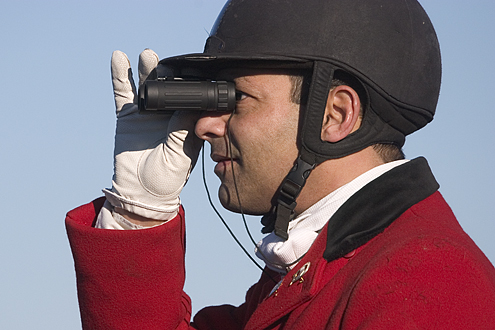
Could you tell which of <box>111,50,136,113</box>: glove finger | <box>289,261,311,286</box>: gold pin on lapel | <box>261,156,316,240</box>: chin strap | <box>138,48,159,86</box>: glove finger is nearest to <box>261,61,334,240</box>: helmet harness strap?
<box>261,156,316,240</box>: chin strap

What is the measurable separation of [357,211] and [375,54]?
2.46 feet

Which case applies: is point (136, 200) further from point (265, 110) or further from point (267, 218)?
point (265, 110)

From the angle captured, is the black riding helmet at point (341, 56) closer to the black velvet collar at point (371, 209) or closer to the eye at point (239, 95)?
the eye at point (239, 95)

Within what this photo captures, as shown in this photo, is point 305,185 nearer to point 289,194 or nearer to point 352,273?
point 289,194

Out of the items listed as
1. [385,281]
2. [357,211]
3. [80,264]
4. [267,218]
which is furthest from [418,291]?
[80,264]

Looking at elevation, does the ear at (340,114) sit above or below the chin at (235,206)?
above

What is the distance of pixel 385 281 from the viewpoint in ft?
7.25

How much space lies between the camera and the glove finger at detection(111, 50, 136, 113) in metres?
3.60

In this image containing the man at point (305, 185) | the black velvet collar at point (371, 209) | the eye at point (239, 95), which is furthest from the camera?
the eye at point (239, 95)

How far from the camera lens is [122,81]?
363 cm

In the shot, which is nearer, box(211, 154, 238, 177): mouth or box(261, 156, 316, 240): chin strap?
box(261, 156, 316, 240): chin strap

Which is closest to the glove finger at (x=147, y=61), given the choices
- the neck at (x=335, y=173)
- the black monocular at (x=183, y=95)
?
the black monocular at (x=183, y=95)

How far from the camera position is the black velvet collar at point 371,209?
2531 millimetres

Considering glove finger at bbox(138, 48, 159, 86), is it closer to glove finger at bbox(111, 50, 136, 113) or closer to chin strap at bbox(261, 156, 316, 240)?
glove finger at bbox(111, 50, 136, 113)
